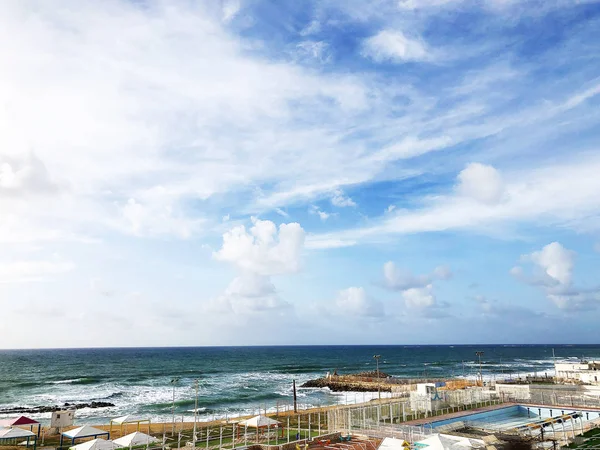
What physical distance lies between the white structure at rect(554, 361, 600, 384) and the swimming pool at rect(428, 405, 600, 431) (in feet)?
51.0

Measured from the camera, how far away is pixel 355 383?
72.5m

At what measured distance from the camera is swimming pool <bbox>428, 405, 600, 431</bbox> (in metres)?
28.9

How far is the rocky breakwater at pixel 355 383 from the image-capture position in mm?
67688

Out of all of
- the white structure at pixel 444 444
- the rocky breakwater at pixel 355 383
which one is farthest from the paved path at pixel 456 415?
the rocky breakwater at pixel 355 383

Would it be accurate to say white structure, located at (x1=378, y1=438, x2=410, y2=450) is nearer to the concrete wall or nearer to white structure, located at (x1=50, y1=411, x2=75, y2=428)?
the concrete wall

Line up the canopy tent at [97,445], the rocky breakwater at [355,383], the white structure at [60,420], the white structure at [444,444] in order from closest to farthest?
the white structure at [444,444] → the canopy tent at [97,445] → the white structure at [60,420] → the rocky breakwater at [355,383]

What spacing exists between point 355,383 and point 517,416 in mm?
41774

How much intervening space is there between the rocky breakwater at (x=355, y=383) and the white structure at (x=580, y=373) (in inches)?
829

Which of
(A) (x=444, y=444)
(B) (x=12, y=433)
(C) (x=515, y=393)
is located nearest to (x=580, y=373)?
(C) (x=515, y=393)

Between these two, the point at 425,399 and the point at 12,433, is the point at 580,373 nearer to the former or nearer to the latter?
the point at 425,399

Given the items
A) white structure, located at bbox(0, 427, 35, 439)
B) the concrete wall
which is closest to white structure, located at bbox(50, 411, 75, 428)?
white structure, located at bbox(0, 427, 35, 439)

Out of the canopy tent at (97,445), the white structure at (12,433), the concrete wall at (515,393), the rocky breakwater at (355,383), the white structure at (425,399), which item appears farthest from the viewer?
the rocky breakwater at (355,383)

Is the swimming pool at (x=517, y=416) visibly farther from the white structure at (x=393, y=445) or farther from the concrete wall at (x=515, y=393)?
the white structure at (x=393, y=445)

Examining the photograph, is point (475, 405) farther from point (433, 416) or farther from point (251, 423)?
point (251, 423)
